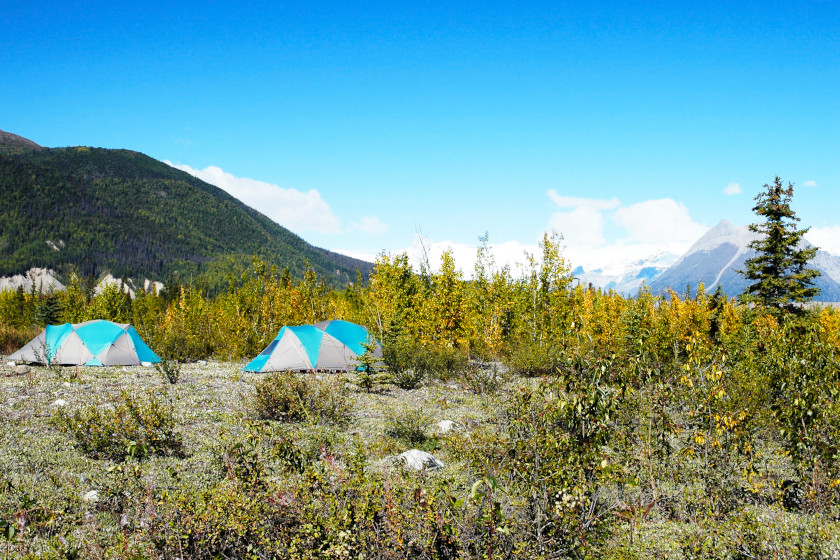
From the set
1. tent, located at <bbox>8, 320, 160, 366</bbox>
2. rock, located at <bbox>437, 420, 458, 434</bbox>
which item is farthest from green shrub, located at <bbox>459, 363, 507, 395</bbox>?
tent, located at <bbox>8, 320, 160, 366</bbox>

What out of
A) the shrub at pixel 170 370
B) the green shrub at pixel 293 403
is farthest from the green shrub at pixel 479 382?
the shrub at pixel 170 370

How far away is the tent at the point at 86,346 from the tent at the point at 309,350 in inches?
214

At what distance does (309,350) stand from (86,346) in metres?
9.48

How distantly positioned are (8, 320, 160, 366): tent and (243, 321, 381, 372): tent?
5.45 m

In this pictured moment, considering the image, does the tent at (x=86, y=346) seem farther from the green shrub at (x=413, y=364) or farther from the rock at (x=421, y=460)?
the rock at (x=421, y=460)

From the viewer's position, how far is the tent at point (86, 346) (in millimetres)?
19500

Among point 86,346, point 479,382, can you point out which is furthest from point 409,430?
point 86,346

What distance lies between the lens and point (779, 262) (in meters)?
26.9

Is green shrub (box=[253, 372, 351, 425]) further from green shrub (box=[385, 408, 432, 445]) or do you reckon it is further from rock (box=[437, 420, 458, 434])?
rock (box=[437, 420, 458, 434])

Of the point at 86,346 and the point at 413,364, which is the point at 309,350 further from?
the point at 86,346

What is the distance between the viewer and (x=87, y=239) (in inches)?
7559

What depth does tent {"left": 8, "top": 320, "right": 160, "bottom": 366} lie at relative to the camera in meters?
19.5

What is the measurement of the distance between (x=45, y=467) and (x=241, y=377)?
429 inches

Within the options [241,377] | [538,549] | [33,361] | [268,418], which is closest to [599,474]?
[538,549]
